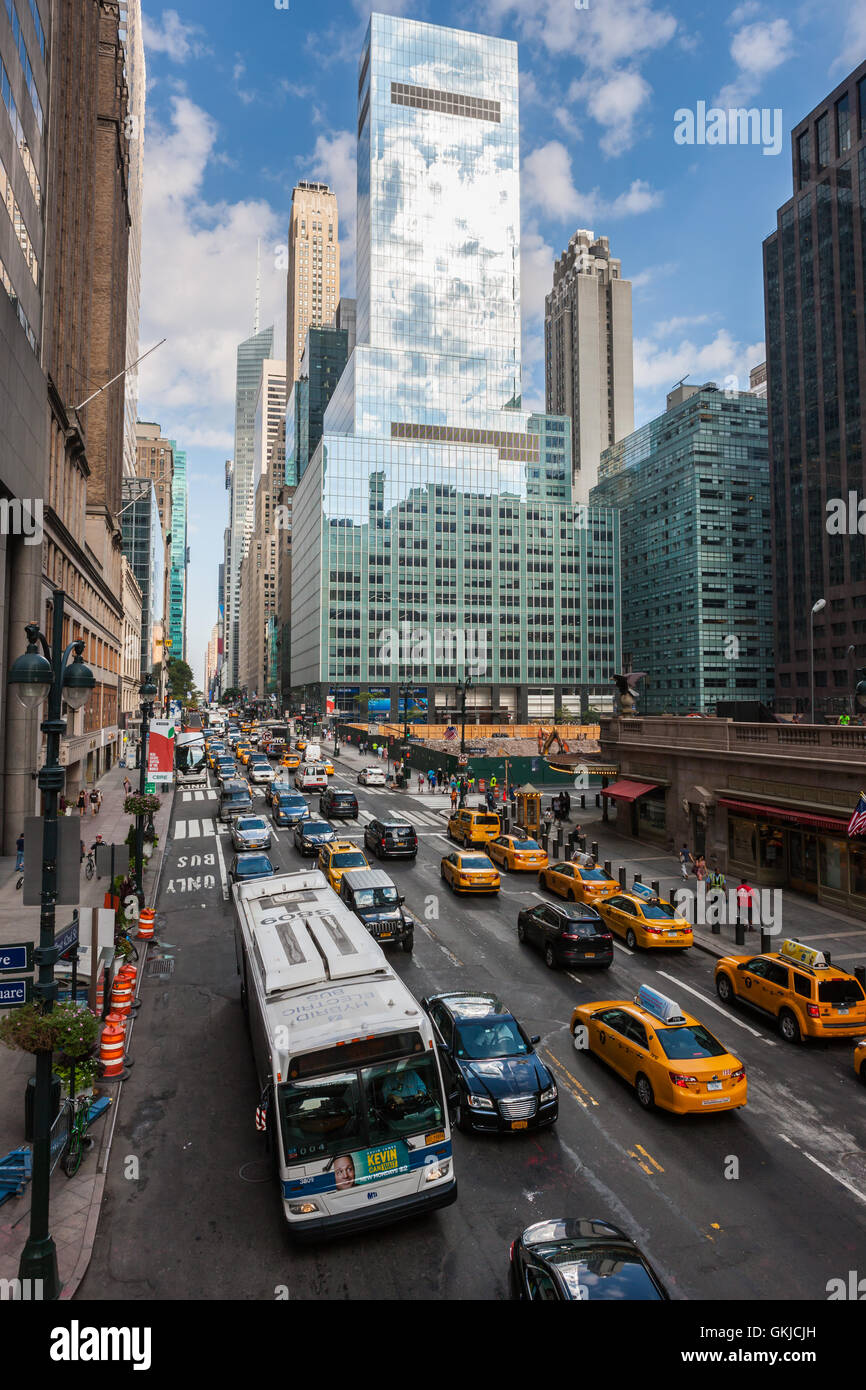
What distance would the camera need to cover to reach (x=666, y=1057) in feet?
37.6

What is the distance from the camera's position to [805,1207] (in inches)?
362

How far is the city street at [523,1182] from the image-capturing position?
7.84 metres

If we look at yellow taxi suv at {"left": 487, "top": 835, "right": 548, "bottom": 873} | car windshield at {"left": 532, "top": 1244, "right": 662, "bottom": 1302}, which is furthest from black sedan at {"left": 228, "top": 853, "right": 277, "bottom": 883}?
car windshield at {"left": 532, "top": 1244, "right": 662, "bottom": 1302}

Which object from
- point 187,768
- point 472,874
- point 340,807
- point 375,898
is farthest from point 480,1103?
point 187,768

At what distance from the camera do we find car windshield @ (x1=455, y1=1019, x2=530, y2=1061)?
11516mm

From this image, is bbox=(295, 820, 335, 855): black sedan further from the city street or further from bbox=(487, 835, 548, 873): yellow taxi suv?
the city street

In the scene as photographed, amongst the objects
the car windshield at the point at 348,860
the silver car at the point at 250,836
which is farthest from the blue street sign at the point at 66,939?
the silver car at the point at 250,836

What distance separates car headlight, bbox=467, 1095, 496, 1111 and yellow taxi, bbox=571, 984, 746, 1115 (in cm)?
269

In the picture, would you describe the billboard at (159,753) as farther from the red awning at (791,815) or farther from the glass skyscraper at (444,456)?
the glass skyscraper at (444,456)

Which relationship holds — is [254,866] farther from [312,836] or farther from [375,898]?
[312,836]

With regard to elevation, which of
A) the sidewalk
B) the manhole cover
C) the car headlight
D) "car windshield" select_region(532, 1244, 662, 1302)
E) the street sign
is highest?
the street sign

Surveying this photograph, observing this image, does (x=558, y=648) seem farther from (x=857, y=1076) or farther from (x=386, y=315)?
(x=857, y=1076)

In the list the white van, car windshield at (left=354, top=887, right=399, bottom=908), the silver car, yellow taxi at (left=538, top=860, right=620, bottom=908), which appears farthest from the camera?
the white van

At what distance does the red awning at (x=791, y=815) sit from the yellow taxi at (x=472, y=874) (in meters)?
9.36
